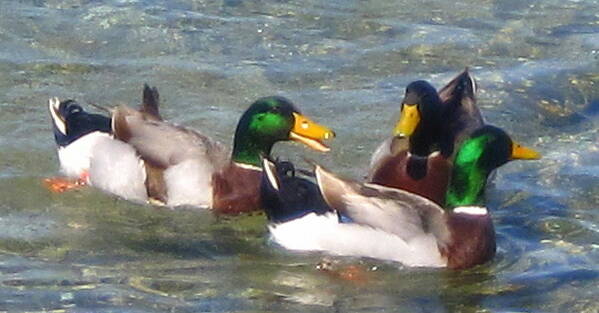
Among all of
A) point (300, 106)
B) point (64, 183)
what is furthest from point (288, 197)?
point (300, 106)

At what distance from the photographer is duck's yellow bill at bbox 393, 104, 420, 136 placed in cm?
941

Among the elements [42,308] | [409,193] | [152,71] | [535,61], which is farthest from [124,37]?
[42,308]

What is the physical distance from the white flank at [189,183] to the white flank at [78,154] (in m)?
0.64

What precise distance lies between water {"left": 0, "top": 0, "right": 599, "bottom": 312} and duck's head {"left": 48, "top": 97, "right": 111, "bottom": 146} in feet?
0.73

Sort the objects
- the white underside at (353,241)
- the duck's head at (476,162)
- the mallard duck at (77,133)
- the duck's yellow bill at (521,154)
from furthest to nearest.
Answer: the mallard duck at (77,133) < the duck's yellow bill at (521,154) < the duck's head at (476,162) < the white underside at (353,241)

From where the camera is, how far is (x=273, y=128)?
951 cm

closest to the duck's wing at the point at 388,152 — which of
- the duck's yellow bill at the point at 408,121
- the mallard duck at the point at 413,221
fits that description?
the duck's yellow bill at the point at 408,121

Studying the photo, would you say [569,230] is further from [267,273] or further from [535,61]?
[535,61]

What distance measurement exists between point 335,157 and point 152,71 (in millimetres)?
2051

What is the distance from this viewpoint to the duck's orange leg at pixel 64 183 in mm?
9758

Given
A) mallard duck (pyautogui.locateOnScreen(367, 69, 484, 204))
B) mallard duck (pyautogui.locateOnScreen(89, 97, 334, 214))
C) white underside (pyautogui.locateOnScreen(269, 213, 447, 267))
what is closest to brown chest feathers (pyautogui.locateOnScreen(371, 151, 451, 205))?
mallard duck (pyautogui.locateOnScreen(367, 69, 484, 204))

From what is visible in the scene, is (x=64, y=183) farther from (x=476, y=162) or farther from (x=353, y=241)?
(x=476, y=162)

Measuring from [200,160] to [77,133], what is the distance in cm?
96

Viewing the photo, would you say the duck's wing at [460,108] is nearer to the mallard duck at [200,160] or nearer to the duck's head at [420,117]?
the duck's head at [420,117]
